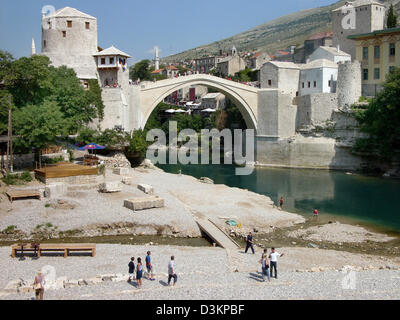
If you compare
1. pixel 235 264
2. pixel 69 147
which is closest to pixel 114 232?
pixel 235 264

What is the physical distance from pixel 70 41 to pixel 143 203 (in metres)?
21.8

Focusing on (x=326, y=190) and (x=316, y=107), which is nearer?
(x=326, y=190)

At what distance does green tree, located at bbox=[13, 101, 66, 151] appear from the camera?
27.5 metres

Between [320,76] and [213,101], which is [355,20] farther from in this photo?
[213,101]

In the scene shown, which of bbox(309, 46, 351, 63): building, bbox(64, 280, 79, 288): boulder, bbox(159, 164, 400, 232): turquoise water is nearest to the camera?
bbox(64, 280, 79, 288): boulder

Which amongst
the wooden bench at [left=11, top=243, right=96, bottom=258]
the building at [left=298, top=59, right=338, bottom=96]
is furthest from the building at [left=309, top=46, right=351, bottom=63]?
the wooden bench at [left=11, top=243, right=96, bottom=258]

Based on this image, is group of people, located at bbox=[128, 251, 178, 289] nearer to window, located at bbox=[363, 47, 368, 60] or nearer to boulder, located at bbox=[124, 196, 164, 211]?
boulder, located at bbox=[124, 196, 164, 211]

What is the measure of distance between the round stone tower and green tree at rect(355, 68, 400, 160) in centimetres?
209

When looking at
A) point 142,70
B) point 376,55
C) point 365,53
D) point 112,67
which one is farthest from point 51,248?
point 142,70

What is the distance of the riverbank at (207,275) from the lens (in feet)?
44.5

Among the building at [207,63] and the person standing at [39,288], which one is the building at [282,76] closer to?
the person standing at [39,288]

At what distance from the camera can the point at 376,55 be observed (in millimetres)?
48500
